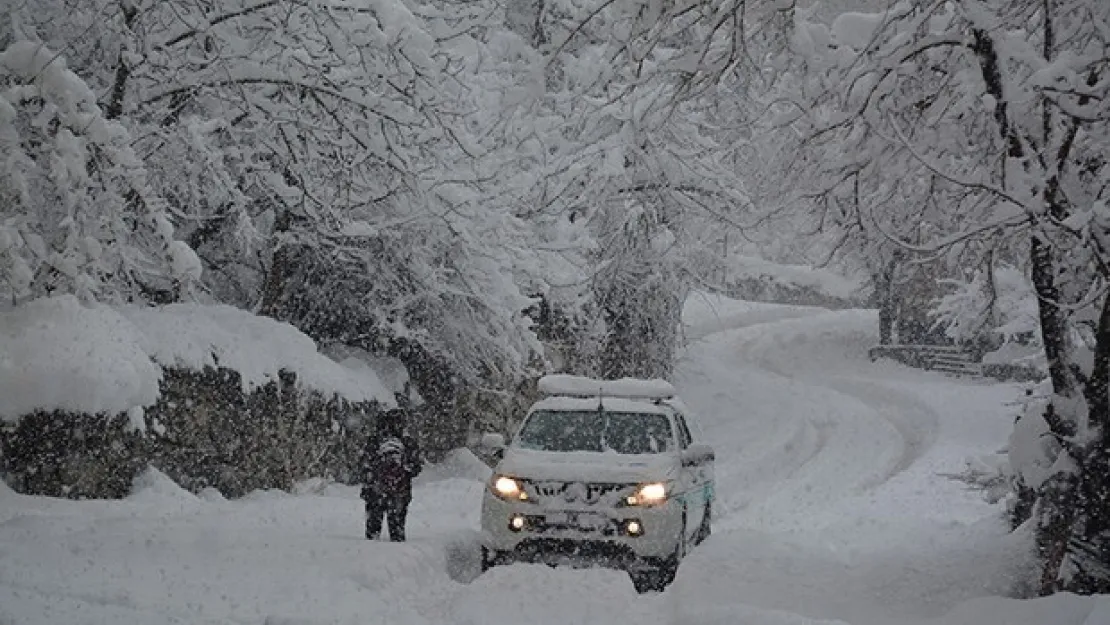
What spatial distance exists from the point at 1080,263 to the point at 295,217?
10.9m

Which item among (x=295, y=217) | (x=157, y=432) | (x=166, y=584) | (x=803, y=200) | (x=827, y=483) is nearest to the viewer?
(x=166, y=584)

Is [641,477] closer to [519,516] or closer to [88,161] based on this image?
[519,516]

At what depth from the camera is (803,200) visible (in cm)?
862

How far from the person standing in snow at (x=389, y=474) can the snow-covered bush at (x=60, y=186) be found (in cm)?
272

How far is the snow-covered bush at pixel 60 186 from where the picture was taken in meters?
9.69

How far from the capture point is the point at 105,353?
35.2 feet

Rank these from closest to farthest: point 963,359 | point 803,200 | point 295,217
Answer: point 803,200 → point 295,217 → point 963,359

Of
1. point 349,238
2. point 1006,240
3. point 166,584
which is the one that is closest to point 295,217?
point 349,238

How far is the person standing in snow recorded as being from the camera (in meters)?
10.1

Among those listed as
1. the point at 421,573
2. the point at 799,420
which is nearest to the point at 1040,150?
the point at 421,573

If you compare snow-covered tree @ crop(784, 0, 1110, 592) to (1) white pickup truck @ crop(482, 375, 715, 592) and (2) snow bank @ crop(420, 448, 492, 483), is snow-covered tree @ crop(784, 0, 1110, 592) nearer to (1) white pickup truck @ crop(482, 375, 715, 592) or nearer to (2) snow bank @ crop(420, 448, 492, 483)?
(1) white pickup truck @ crop(482, 375, 715, 592)

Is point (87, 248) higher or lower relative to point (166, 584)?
higher

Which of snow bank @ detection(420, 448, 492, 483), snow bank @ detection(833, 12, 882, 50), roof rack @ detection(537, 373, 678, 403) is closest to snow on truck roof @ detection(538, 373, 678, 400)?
roof rack @ detection(537, 373, 678, 403)

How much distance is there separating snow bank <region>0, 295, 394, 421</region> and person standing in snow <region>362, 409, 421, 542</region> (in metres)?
2.70
